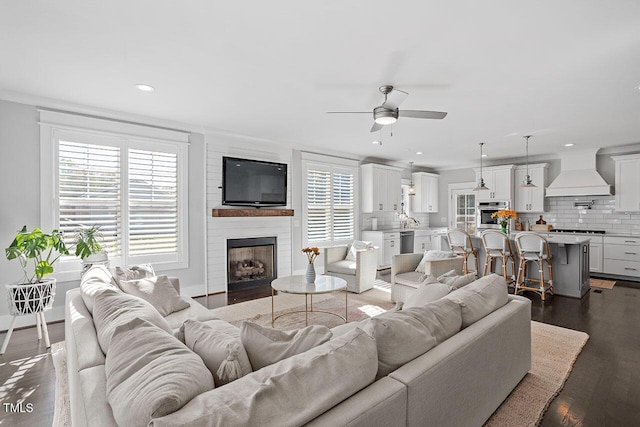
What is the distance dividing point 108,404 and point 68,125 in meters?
4.04

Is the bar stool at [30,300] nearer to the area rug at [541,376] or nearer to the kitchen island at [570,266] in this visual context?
the area rug at [541,376]

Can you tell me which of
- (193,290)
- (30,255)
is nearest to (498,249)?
(193,290)

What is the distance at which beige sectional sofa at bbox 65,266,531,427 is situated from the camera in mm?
955

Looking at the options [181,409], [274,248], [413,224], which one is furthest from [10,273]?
[413,224]

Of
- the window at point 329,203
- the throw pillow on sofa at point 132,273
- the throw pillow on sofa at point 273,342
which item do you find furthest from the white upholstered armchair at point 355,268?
the throw pillow on sofa at point 273,342

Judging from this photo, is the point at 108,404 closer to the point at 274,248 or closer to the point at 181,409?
the point at 181,409

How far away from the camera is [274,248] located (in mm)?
5953

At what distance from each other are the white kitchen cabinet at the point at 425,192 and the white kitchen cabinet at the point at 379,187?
1.18m

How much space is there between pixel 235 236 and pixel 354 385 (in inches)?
179

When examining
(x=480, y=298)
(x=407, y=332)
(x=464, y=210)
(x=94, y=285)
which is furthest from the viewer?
(x=464, y=210)

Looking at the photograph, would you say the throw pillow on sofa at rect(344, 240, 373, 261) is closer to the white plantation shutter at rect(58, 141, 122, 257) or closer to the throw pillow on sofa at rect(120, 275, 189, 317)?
the throw pillow on sofa at rect(120, 275, 189, 317)

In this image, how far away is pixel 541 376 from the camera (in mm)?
2568

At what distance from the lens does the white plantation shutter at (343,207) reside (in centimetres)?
697

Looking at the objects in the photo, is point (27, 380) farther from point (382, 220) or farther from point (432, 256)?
→ point (382, 220)
